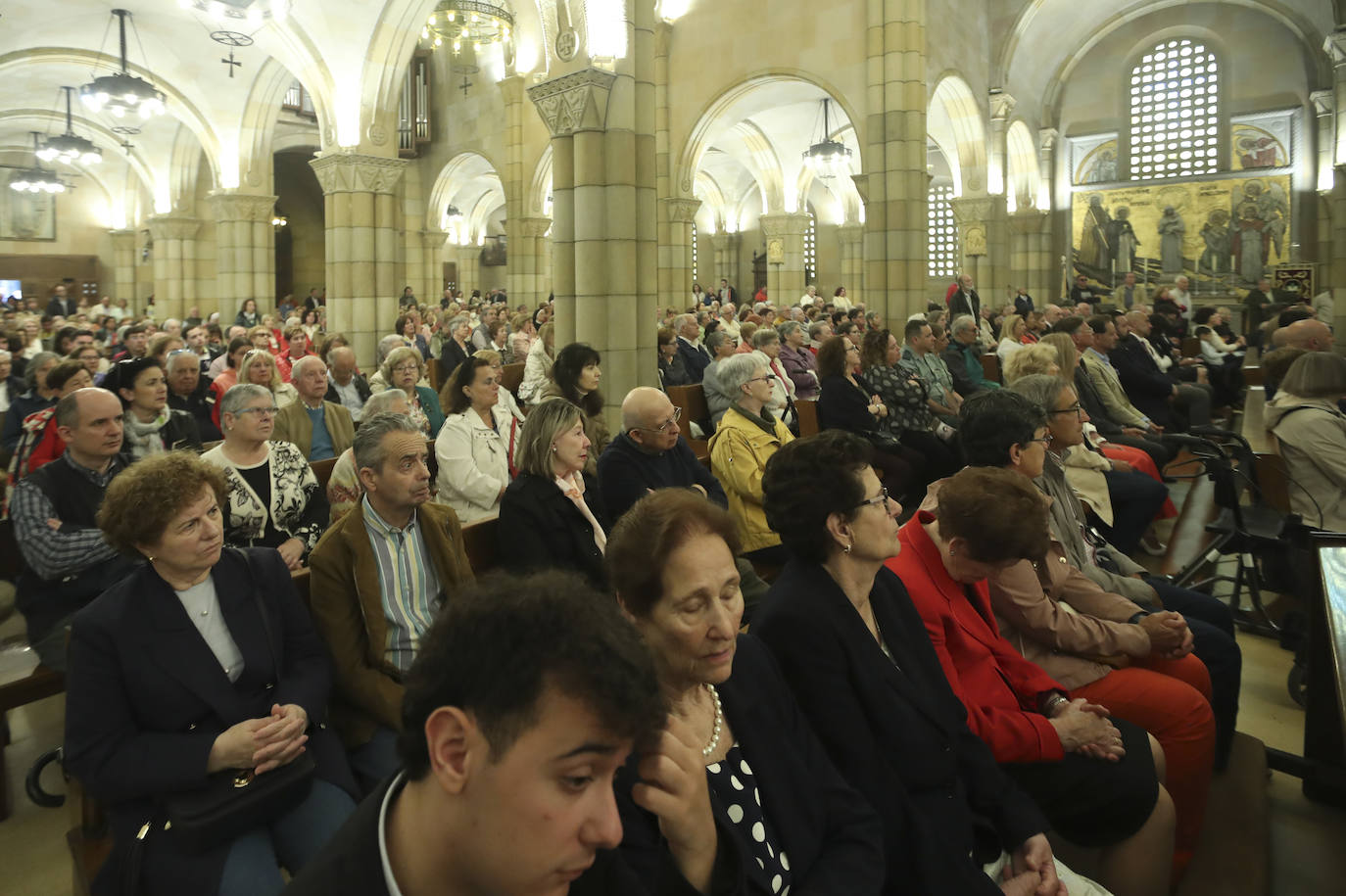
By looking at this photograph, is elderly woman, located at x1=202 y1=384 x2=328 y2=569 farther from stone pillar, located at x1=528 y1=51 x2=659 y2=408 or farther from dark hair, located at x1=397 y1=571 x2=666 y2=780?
stone pillar, located at x1=528 y1=51 x2=659 y2=408

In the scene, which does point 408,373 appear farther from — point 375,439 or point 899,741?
point 899,741

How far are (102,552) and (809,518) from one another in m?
2.52

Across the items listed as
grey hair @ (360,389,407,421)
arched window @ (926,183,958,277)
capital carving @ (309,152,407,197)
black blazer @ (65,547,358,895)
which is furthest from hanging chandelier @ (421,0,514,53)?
arched window @ (926,183,958,277)

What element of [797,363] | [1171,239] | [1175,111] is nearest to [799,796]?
[797,363]

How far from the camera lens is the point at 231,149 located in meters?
15.1

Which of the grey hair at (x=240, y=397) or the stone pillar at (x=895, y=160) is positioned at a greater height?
the stone pillar at (x=895, y=160)

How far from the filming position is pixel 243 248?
15320 mm

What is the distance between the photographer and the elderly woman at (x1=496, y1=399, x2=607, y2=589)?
10.1 feet

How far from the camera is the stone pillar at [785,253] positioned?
20188 millimetres

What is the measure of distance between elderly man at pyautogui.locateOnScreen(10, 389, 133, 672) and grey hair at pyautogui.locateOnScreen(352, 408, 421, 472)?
97 cm

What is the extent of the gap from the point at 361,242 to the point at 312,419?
721 centimetres

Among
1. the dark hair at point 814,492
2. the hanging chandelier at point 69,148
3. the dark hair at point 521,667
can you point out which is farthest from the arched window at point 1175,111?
the dark hair at point 521,667

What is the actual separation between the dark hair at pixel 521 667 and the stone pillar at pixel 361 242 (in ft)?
36.8

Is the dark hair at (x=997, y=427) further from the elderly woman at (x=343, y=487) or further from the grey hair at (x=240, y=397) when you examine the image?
the grey hair at (x=240, y=397)
